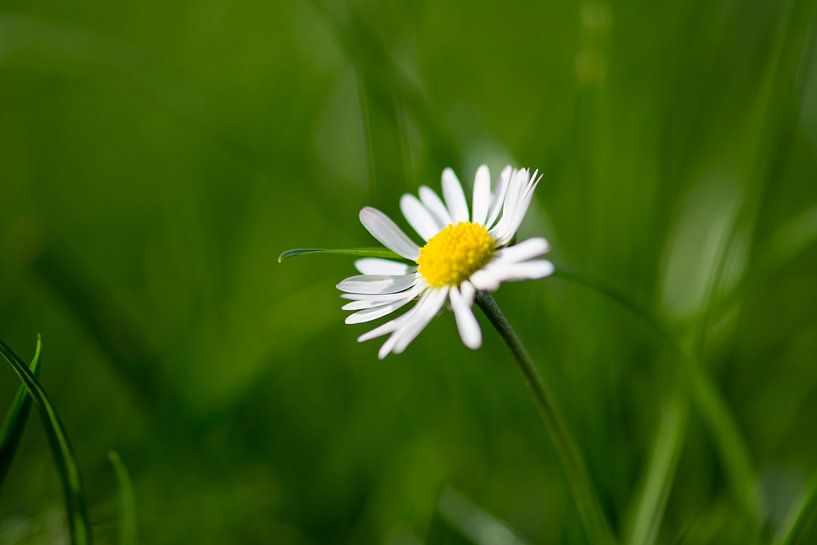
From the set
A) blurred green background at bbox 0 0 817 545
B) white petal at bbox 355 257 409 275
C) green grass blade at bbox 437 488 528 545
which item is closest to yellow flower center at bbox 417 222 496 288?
white petal at bbox 355 257 409 275

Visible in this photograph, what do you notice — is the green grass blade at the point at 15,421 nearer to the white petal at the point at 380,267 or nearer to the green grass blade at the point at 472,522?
the white petal at the point at 380,267

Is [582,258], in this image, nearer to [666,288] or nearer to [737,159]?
[666,288]

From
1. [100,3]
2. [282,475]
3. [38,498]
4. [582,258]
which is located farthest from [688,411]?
[100,3]

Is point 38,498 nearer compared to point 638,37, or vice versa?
point 38,498

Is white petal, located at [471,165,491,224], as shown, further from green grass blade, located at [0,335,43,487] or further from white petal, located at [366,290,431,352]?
green grass blade, located at [0,335,43,487]

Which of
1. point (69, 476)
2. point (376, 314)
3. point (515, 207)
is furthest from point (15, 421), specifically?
point (515, 207)

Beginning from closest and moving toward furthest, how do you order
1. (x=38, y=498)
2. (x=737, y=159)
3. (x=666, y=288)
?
(x=38, y=498)
(x=666, y=288)
(x=737, y=159)
